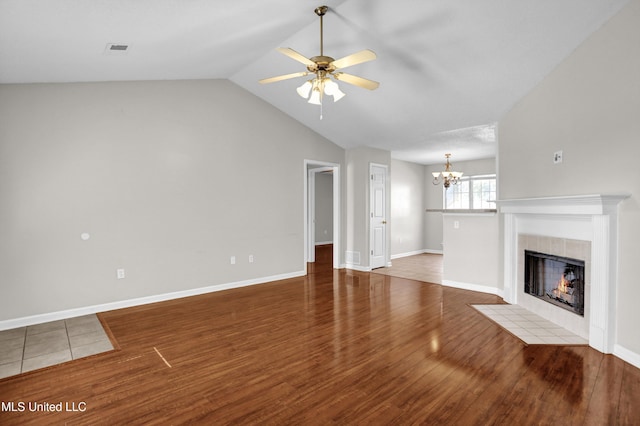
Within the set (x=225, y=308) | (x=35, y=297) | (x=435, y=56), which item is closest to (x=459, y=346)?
(x=225, y=308)

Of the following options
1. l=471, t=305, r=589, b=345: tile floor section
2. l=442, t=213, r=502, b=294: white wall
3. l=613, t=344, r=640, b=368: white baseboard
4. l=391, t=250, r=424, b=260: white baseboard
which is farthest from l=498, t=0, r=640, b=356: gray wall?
l=391, t=250, r=424, b=260: white baseboard

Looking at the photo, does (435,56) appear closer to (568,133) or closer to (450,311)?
(568,133)

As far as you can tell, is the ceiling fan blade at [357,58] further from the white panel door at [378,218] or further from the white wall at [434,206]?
the white wall at [434,206]

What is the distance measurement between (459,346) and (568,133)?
2462 millimetres

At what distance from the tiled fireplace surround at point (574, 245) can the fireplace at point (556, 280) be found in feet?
0.21

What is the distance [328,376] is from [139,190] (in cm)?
358

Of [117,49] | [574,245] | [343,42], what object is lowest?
[574,245]

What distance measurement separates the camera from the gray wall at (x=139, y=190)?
12.6ft

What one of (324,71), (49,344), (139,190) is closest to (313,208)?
(139,190)

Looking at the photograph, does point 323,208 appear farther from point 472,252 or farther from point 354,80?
point 354,80

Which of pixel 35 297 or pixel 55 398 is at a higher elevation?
pixel 35 297

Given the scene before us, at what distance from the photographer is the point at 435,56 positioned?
383cm

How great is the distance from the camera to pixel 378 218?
7.19 meters

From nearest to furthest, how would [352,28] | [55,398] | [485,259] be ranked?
1. [55,398]
2. [352,28]
3. [485,259]
